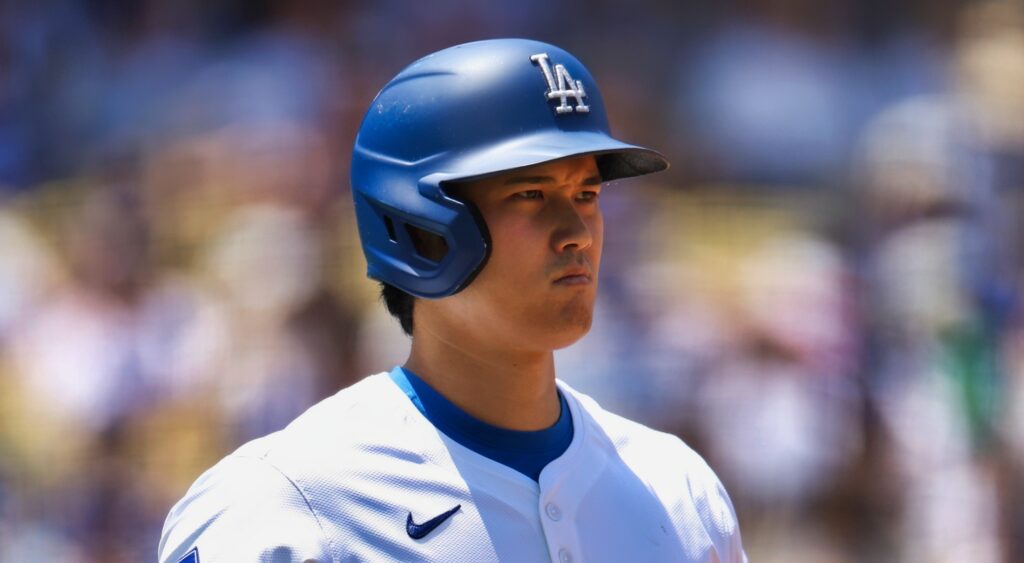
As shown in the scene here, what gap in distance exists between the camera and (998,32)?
6.16 metres

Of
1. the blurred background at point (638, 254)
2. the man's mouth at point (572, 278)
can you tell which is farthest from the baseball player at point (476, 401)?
the blurred background at point (638, 254)

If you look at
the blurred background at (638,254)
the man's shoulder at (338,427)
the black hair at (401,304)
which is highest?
the black hair at (401,304)

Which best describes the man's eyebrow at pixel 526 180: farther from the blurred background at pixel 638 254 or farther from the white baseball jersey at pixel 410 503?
the blurred background at pixel 638 254

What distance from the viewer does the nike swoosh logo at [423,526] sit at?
7.61 ft

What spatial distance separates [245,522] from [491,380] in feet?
1.77

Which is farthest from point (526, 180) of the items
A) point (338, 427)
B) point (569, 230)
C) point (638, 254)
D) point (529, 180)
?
point (638, 254)

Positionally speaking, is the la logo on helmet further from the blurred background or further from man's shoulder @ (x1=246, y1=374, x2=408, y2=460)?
the blurred background

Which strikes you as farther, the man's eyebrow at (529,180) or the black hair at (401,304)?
the black hair at (401,304)

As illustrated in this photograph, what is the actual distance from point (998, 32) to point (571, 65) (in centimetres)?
401

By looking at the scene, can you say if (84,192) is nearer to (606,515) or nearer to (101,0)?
(101,0)

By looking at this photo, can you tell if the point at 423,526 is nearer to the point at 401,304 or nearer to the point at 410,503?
the point at 410,503

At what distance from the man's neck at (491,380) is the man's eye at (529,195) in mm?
278

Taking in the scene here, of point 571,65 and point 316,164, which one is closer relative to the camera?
point 571,65

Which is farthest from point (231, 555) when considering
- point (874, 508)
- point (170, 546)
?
point (874, 508)
